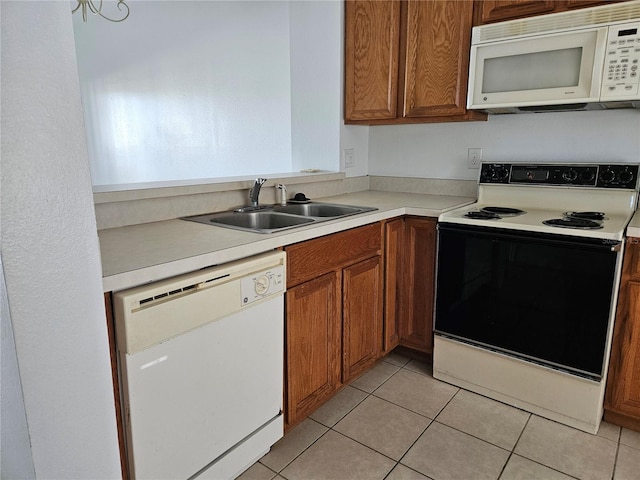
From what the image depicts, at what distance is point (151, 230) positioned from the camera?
1616 mm

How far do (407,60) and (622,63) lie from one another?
100 cm

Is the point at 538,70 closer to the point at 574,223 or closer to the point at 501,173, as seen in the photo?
the point at 501,173

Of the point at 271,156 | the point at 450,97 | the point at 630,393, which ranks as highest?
the point at 450,97

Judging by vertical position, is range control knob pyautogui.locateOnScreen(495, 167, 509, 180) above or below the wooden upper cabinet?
below

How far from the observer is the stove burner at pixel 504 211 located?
211 cm

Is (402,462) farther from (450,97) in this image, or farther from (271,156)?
(271,156)

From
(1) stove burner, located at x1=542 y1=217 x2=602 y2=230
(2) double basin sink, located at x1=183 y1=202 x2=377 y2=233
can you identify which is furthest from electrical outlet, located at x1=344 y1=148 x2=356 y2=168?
(1) stove burner, located at x1=542 y1=217 x2=602 y2=230

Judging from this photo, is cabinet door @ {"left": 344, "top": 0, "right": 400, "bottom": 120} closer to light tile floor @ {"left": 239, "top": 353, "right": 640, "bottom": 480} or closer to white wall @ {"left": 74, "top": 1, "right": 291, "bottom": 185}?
white wall @ {"left": 74, "top": 1, "right": 291, "bottom": 185}

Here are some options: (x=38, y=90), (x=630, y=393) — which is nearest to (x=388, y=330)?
(x=630, y=393)

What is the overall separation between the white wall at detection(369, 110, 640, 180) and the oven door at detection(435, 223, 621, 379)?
70 cm

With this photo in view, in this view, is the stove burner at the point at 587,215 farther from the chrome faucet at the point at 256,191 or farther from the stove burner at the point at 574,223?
the chrome faucet at the point at 256,191

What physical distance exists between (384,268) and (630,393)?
1144mm

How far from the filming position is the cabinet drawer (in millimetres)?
1626

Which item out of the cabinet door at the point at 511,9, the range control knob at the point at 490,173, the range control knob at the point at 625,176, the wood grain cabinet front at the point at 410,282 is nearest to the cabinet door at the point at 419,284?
the wood grain cabinet front at the point at 410,282
